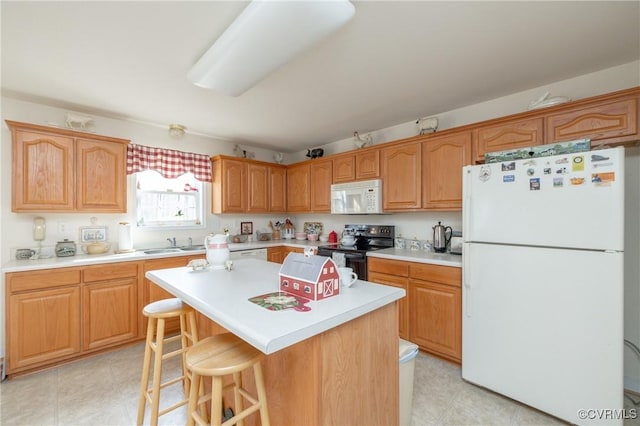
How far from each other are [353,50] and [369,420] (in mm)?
2151

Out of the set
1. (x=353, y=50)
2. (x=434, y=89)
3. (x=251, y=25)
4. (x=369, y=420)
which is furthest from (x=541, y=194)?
(x=251, y=25)

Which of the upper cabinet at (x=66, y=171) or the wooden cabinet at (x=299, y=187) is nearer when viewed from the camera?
the upper cabinet at (x=66, y=171)

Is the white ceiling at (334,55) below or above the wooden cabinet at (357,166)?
above

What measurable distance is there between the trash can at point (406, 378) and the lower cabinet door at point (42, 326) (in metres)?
2.79

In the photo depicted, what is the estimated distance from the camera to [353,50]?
184 cm

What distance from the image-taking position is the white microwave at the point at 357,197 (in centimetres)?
325

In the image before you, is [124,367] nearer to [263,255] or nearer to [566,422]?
[263,255]

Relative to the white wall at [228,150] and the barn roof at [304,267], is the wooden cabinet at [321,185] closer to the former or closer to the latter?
the white wall at [228,150]

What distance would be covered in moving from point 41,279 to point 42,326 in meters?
0.40

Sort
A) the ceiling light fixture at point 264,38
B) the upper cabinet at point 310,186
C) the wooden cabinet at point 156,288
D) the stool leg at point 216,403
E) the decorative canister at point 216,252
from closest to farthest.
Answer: the stool leg at point 216,403
the ceiling light fixture at point 264,38
the decorative canister at point 216,252
the wooden cabinet at point 156,288
the upper cabinet at point 310,186

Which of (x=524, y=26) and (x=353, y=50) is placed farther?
(x=353, y=50)

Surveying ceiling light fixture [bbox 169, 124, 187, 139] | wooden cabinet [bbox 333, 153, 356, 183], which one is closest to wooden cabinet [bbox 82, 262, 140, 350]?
ceiling light fixture [bbox 169, 124, 187, 139]

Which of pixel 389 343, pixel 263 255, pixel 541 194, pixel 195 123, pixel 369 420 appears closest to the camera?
pixel 369 420

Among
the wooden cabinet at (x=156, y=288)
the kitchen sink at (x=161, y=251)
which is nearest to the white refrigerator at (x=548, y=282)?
the wooden cabinet at (x=156, y=288)
